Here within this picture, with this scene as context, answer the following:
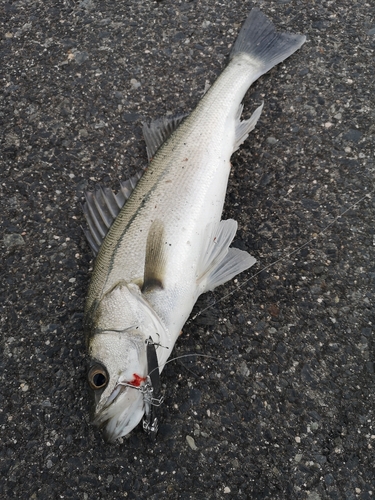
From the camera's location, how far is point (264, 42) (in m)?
3.65

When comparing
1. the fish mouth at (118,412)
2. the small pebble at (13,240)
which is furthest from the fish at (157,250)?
the small pebble at (13,240)

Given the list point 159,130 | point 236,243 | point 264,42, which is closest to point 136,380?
point 236,243

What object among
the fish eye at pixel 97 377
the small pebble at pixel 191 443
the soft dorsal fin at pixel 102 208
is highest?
the soft dorsal fin at pixel 102 208

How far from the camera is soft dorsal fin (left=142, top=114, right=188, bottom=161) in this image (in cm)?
332

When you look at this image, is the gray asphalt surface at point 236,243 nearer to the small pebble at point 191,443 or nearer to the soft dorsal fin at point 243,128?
the small pebble at point 191,443

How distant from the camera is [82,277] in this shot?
10.1 ft

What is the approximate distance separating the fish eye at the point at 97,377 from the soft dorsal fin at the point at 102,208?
816mm

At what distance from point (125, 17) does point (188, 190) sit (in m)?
2.01

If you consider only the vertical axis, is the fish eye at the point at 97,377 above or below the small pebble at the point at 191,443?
above

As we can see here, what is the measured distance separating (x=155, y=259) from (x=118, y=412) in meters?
0.84

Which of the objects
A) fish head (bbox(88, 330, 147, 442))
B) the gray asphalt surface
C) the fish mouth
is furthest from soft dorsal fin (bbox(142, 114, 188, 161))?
the fish mouth

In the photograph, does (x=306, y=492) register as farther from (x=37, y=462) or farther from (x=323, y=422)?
(x=37, y=462)

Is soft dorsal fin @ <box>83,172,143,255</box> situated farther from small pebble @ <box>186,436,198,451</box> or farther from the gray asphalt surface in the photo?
small pebble @ <box>186,436,198,451</box>

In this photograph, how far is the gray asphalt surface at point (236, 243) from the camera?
8.43 ft
